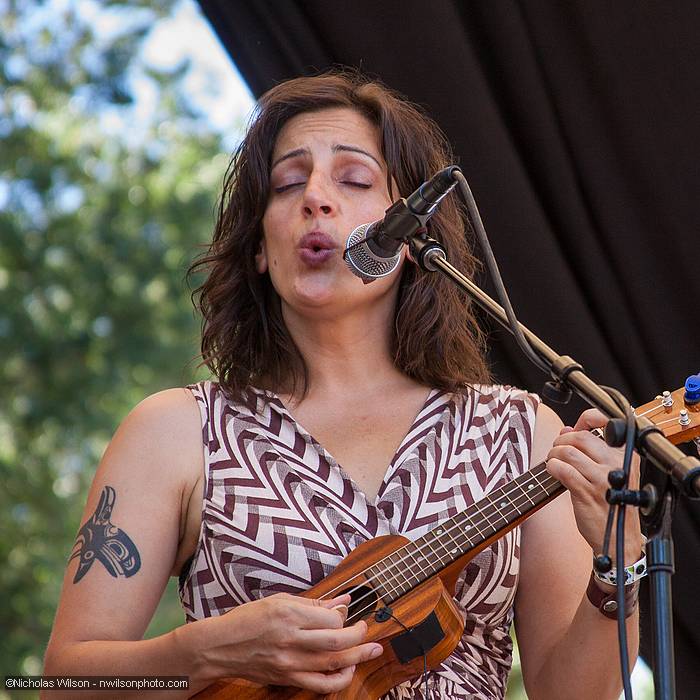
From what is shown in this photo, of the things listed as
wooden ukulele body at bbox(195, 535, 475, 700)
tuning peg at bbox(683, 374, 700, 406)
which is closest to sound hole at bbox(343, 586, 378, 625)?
wooden ukulele body at bbox(195, 535, 475, 700)

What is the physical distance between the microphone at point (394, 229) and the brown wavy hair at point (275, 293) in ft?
2.19

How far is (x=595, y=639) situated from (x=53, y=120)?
7680 millimetres

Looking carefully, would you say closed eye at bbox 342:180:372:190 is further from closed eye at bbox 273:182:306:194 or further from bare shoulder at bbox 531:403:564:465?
bare shoulder at bbox 531:403:564:465

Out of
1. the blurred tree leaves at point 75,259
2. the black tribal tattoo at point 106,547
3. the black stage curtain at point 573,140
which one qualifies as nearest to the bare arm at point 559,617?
the black stage curtain at point 573,140

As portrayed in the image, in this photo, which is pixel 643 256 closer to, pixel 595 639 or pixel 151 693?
pixel 595 639

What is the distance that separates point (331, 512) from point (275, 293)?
25.9 inches

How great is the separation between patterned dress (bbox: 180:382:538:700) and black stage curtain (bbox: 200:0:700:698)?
47cm

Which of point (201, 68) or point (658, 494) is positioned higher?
point (201, 68)

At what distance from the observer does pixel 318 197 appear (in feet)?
7.80

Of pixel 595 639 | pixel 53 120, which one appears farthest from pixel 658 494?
pixel 53 120

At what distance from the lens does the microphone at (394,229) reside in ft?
5.72

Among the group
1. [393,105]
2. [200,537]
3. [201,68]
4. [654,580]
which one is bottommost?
[654,580]

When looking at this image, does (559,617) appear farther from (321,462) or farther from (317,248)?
(317,248)

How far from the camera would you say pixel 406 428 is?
7.79 ft
